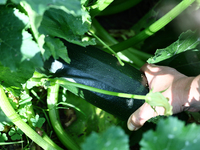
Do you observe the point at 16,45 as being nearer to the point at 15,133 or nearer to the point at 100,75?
the point at 100,75

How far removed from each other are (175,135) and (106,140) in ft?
0.91

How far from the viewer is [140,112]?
1.39 metres

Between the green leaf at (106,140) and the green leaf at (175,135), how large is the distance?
130 millimetres

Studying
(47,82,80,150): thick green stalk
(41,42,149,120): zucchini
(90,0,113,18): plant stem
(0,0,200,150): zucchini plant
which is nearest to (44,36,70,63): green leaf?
(0,0,200,150): zucchini plant

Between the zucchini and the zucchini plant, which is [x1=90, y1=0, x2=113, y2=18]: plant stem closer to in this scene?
the zucchini plant

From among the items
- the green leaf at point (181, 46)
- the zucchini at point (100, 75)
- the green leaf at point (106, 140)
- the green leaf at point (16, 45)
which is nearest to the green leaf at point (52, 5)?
the green leaf at point (16, 45)

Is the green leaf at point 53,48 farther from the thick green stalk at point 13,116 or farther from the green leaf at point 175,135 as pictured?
the green leaf at point 175,135

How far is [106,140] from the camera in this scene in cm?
81

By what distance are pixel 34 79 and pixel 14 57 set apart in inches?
19.8

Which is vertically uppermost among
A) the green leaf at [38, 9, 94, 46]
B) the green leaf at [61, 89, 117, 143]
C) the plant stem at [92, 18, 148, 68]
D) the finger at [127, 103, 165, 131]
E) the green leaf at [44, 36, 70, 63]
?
the green leaf at [38, 9, 94, 46]

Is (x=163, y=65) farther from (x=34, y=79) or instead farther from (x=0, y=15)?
(x=0, y=15)

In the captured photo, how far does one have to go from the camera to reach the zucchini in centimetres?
152

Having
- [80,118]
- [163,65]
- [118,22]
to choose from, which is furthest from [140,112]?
[118,22]

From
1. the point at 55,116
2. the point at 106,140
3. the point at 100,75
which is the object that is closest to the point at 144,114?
the point at 100,75
